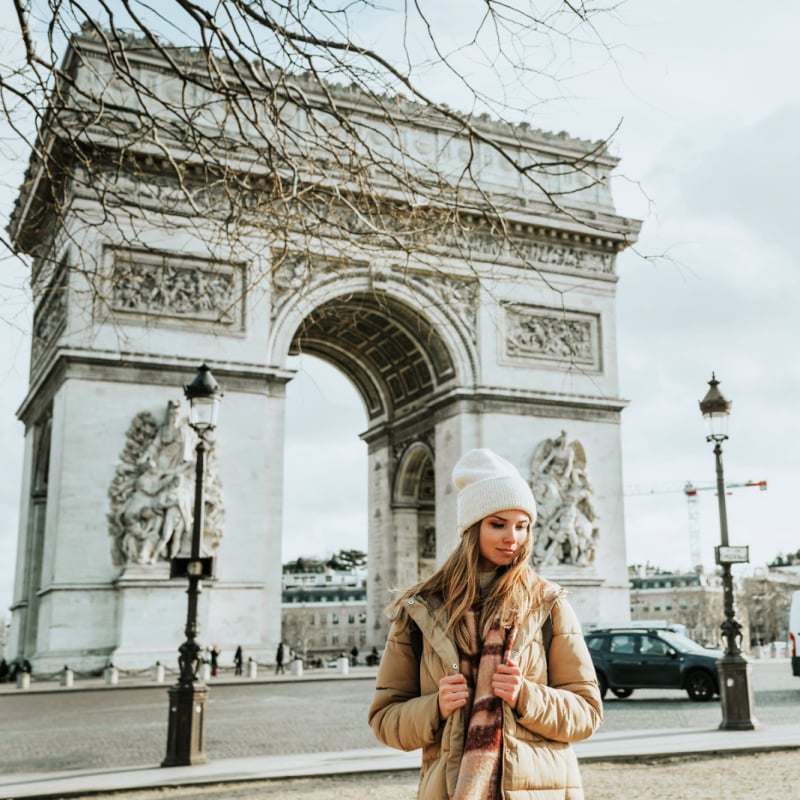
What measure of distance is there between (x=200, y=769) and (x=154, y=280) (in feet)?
50.4

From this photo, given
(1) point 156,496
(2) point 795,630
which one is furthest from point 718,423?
(1) point 156,496

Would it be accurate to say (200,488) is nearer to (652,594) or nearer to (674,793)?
(674,793)

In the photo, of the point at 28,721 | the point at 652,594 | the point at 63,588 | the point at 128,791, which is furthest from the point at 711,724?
the point at 652,594

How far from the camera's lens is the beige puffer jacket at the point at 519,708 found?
267cm

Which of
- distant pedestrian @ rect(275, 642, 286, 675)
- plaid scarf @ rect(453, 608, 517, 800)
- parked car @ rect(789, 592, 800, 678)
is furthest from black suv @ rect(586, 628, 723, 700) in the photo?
plaid scarf @ rect(453, 608, 517, 800)

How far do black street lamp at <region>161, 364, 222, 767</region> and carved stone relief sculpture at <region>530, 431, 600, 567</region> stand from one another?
16.0 m

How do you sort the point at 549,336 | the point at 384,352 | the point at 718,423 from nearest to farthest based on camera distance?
the point at 718,423
the point at 549,336
the point at 384,352

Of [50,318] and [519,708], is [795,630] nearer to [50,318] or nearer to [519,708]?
[50,318]

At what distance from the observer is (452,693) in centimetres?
267

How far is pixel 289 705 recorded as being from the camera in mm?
15594

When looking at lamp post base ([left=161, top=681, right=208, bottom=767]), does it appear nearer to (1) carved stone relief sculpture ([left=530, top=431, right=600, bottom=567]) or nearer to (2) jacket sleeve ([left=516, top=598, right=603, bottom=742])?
(2) jacket sleeve ([left=516, top=598, right=603, bottom=742])

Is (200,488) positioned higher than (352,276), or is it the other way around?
(352,276)

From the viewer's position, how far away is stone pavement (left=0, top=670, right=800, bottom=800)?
7926 mm

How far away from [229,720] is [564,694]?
1126 cm
